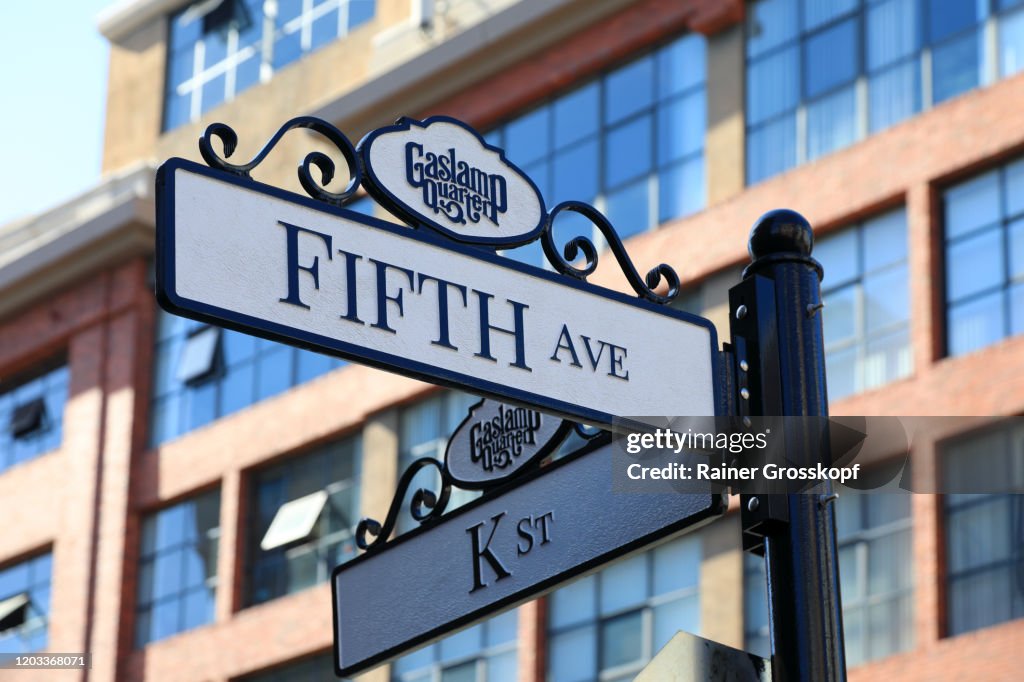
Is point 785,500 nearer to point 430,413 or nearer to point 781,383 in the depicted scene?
point 781,383

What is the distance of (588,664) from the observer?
26.8 metres

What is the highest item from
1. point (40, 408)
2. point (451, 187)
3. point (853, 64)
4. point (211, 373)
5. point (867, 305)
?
point (853, 64)

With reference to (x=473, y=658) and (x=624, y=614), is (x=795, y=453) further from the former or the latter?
(x=473, y=658)

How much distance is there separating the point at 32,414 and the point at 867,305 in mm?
17768

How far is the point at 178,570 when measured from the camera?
3344 centimetres

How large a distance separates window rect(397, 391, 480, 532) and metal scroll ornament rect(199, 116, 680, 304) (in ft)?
79.5

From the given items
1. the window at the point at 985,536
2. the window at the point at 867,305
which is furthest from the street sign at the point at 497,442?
the window at the point at 867,305

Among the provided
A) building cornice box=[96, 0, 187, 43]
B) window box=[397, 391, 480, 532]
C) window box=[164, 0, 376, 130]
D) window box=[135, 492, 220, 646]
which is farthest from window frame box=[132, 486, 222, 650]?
building cornice box=[96, 0, 187, 43]

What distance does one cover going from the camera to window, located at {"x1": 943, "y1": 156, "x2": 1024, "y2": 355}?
23.9 meters

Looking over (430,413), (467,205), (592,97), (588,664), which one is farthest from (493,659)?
(467,205)

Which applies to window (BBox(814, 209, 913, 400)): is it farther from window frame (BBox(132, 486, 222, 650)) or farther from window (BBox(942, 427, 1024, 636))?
window frame (BBox(132, 486, 222, 650))

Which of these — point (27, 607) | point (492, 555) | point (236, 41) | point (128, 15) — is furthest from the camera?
point (128, 15)

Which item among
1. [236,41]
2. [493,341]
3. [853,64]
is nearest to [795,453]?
[493,341]

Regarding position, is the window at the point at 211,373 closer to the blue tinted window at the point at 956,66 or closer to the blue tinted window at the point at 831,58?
the blue tinted window at the point at 831,58
